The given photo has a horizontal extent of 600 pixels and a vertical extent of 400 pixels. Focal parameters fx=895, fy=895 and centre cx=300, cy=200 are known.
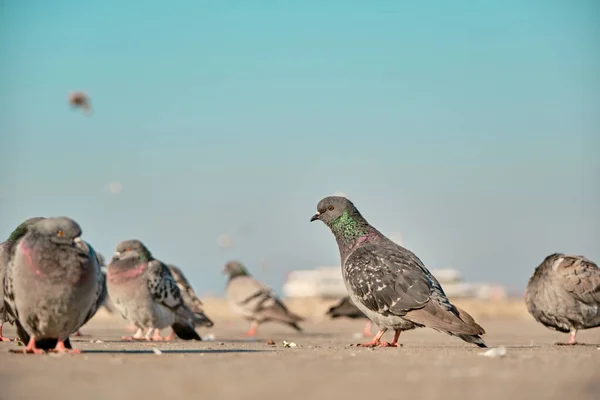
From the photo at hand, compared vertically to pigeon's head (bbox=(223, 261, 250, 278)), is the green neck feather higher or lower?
lower

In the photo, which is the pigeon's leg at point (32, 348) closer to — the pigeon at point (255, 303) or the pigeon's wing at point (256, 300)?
the pigeon at point (255, 303)

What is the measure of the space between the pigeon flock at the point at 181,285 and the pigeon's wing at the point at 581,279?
1 cm

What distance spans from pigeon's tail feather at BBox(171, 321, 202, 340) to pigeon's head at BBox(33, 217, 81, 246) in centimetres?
660

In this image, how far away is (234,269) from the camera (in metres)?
21.7

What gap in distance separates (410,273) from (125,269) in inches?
207

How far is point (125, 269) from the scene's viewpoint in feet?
46.7

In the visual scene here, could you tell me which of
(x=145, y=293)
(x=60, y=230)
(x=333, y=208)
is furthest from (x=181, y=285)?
(x=60, y=230)

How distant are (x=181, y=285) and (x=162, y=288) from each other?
3.58m

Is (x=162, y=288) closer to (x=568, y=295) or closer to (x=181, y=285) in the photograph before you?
(x=181, y=285)

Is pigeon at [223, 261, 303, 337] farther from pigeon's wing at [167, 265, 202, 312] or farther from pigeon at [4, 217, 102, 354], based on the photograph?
pigeon at [4, 217, 102, 354]

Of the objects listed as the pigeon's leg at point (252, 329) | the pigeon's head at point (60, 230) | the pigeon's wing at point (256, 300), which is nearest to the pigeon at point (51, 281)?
the pigeon's head at point (60, 230)

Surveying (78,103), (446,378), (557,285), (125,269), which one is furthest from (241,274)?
(446,378)

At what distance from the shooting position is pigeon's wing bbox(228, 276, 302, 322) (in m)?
20.3

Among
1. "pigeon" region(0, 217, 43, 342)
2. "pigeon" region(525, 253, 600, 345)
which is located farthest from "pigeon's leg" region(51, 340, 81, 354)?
"pigeon" region(525, 253, 600, 345)
